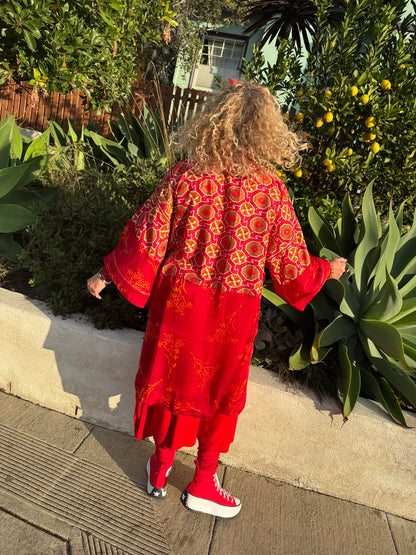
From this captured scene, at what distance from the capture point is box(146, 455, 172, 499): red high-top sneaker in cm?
226

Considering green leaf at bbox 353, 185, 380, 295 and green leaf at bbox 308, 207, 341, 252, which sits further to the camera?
green leaf at bbox 308, 207, 341, 252

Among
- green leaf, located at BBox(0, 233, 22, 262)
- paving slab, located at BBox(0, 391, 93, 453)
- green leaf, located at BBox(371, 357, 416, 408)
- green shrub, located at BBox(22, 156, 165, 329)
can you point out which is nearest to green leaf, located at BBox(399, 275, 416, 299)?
green leaf, located at BBox(371, 357, 416, 408)

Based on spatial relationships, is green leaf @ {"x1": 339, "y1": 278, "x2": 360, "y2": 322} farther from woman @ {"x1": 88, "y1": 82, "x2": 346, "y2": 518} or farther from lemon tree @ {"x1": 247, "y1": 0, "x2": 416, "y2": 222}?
lemon tree @ {"x1": 247, "y1": 0, "x2": 416, "y2": 222}

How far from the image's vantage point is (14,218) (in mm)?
2984

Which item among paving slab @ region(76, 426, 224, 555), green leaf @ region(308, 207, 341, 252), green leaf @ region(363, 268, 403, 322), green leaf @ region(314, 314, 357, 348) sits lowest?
paving slab @ region(76, 426, 224, 555)

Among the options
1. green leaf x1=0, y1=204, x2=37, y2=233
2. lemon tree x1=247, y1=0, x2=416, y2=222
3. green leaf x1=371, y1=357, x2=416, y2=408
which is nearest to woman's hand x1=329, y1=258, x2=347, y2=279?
green leaf x1=371, y1=357, x2=416, y2=408

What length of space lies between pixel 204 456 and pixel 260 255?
1038 mm

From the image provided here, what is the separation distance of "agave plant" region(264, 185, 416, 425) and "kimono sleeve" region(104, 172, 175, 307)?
2.82 ft

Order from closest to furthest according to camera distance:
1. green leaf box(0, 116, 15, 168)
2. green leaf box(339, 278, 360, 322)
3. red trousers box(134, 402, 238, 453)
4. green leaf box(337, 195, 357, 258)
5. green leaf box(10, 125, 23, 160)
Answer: red trousers box(134, 402, 238, 453) → green leaf box(339, 278, 360, 322) → green leaf box(337, 195, 357, 258) → green leaf box(0, 116, 15, 168) → green leaf box(10, 125, 23, 160)

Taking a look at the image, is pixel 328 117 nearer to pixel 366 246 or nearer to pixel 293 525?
pixel 366 246

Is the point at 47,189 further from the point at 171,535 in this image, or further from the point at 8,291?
the point at 171,535

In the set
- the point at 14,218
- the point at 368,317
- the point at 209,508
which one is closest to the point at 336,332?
the point at 368,317

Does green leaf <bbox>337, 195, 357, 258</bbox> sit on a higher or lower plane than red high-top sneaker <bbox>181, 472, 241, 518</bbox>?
higher

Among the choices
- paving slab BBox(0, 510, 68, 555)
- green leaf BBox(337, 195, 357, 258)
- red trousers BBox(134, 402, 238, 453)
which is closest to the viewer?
paving slab BBox(0, 510, 68, 555)
